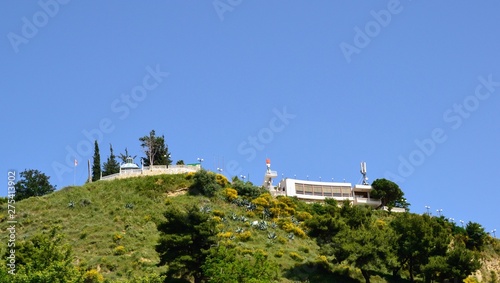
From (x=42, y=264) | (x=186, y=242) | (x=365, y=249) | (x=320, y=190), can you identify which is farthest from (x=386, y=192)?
(x=42, y=264)

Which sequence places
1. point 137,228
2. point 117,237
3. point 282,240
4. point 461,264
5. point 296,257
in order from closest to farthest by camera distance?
point 461,264 → point 296,257 → point 117,237 → point 282,240 → point 137,228

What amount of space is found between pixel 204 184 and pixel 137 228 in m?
13.5

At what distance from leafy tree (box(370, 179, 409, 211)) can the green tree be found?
152ft

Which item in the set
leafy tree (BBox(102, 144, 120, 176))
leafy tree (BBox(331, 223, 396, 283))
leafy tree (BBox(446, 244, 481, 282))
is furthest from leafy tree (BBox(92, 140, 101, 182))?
leafy tree (BBox(446, 244, 481, 282))

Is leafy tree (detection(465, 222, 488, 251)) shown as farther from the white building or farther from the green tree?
the green tree

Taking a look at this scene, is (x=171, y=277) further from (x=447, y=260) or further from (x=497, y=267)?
(x=497, y=267)

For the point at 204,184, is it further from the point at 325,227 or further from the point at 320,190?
the point at 325,227

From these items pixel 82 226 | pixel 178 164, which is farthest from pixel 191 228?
pixel 178 164

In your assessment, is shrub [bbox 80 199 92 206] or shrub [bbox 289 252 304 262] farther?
shrub [bbox 80 199 92 206]

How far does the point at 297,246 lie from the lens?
6719 cm

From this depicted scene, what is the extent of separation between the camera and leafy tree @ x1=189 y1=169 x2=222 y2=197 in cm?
8025

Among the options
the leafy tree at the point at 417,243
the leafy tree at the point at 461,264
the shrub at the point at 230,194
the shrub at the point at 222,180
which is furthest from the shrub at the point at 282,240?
the shrub at the point at 222,180

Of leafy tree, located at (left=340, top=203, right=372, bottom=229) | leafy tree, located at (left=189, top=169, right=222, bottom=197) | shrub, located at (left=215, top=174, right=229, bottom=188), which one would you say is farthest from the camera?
shrub, located at (left=215, top=174, right=229, bottom=188)

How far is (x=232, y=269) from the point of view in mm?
45656
